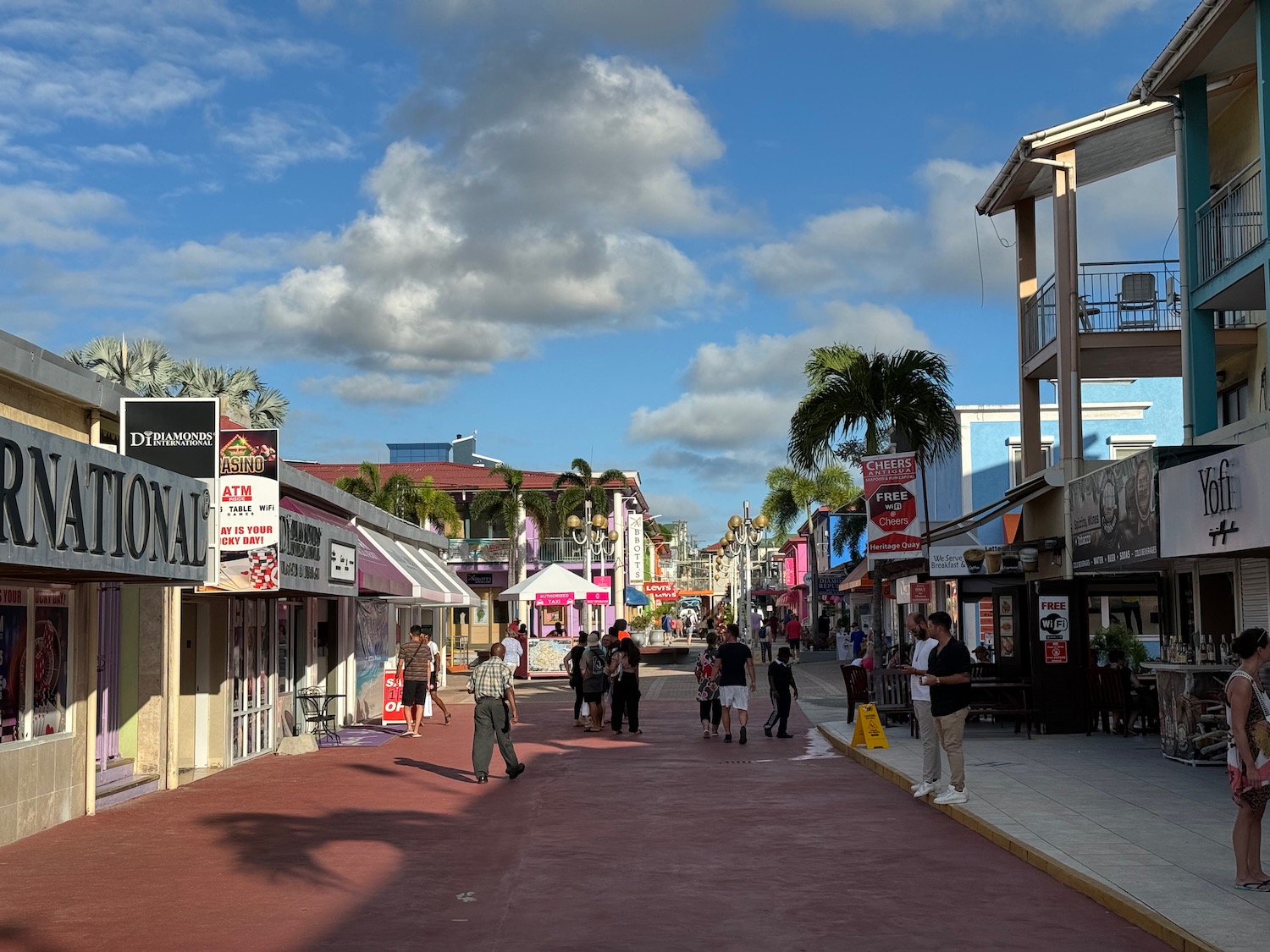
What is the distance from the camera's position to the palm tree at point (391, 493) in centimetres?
6366

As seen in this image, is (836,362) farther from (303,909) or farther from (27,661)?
(303,909)

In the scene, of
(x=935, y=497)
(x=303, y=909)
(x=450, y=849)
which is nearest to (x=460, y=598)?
(x=935, y=497)

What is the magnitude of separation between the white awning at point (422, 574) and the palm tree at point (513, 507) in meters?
26.4

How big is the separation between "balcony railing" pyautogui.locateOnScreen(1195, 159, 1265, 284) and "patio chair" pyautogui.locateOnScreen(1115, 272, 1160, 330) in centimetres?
438

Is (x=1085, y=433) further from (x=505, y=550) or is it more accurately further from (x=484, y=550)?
(x=484, y=550)

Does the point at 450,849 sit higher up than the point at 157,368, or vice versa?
the point at 157,368

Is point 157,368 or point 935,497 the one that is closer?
point 935,497

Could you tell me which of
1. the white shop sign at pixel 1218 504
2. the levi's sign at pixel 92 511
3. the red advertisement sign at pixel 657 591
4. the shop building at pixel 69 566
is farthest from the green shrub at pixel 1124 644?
the red advertisement sign at pixel 657 591

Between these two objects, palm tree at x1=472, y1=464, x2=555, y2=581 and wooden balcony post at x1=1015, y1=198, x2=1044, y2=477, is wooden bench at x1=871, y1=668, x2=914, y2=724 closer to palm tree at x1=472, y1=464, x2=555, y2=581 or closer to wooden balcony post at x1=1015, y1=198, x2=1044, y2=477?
wooden balcony post at x1=1015, y1=198, x2=1044, y2=477

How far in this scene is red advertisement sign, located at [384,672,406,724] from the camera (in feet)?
85.4

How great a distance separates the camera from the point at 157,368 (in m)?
48.5

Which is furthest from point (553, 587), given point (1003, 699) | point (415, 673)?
point (1003, 699)

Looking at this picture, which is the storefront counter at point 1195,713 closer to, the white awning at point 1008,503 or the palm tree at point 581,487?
the white awning at point 1008,503

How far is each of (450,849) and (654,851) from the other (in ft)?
5.64
